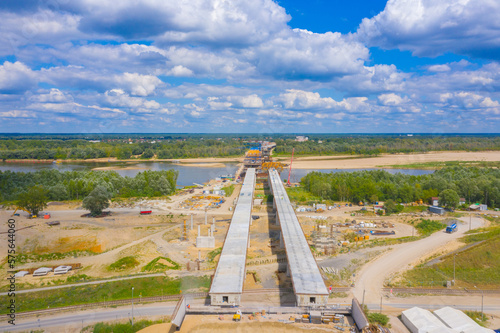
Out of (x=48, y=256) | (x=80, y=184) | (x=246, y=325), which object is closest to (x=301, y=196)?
(x=48, y=256)

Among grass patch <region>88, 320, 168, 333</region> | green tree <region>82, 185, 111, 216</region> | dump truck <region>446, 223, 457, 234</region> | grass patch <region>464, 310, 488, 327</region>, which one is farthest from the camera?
green tree <region>82, 185, 111, 216</region>

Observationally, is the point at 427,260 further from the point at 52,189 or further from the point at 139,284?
the point at 52,189

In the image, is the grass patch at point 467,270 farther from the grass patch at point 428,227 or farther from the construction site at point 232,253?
the grass patch at point 428,227

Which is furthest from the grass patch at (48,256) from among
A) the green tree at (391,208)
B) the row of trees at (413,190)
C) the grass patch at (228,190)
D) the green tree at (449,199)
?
the green tree at (449,199)

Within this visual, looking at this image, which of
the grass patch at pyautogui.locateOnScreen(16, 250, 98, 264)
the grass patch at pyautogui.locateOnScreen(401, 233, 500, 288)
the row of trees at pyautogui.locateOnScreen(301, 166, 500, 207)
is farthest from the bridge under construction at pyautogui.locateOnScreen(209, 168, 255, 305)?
the row of trees at pyautogui.locateOnScreen(301, 166, 500, 207)

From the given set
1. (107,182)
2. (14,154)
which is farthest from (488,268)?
(14,154)

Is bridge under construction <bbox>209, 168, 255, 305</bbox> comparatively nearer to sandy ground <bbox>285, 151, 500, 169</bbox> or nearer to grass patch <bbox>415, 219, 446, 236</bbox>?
grass patch <bbox>415, 219, 446, 236</bbox>

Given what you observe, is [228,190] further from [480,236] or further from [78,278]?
[480,236]
